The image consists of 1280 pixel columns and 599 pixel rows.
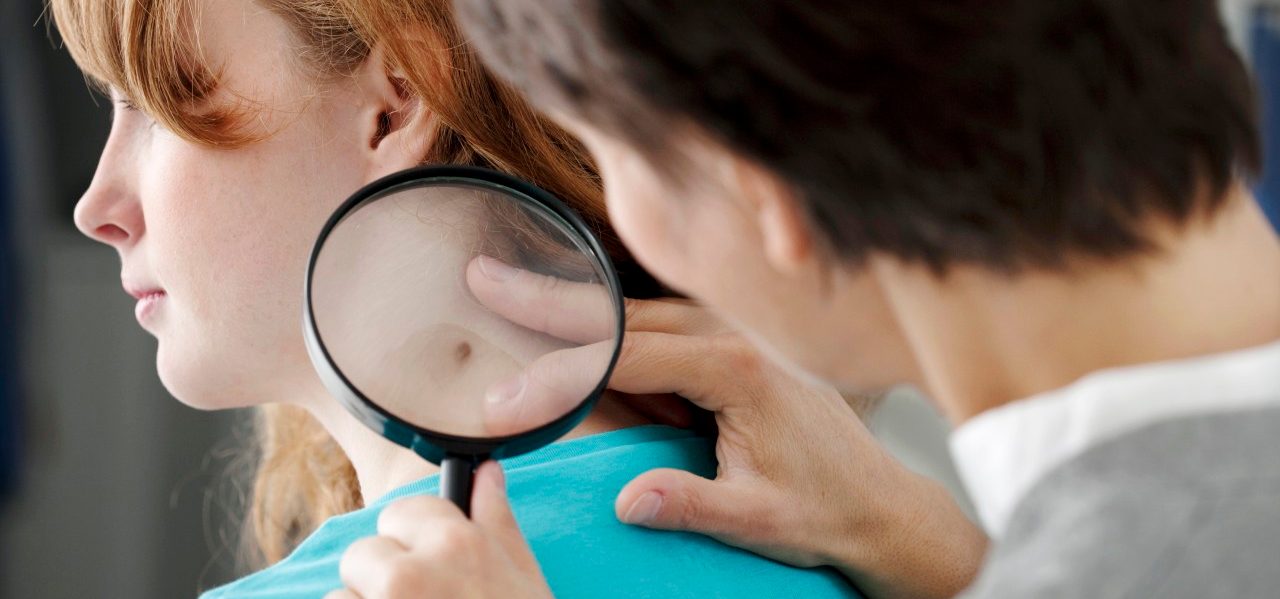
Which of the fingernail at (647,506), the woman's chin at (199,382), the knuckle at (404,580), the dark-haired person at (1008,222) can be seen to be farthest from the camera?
the woman's chin at (199,382)

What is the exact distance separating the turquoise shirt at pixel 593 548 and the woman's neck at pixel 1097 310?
415 mm

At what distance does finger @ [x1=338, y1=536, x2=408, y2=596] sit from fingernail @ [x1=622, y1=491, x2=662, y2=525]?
24 centimetres

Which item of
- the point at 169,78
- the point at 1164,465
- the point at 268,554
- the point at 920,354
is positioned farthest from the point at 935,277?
the point at 268,554

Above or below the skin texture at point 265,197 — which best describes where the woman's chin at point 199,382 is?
below

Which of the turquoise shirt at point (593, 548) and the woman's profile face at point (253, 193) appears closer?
the turquoise shirt at point (593, 548)

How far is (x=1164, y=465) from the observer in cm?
67

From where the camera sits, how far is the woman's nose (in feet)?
4.64

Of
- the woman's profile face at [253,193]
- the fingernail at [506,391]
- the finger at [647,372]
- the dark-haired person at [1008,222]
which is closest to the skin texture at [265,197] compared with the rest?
the woman's profile face at [253,193]

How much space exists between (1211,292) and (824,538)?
0.54m

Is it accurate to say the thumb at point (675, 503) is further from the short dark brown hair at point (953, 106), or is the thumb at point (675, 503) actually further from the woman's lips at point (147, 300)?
the woman's lips at point (147, 300)

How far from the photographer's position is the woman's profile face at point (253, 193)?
131cm

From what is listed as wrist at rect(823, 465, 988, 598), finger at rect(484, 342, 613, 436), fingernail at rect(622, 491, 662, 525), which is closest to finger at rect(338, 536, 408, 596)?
finger at rect(484, 342, 613, 436)

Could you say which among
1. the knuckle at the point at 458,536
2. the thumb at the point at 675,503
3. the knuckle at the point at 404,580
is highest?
the knuckle at the point at 458,536

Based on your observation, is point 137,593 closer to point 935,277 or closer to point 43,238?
point 43,238
